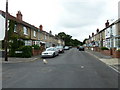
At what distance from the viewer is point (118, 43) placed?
27906 millimetres

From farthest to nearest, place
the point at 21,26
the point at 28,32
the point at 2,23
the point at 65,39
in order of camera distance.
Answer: the point at 65,39, the point at 28,32, the point at 21,26, the point at 2,23

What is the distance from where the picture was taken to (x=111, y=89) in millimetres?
6406

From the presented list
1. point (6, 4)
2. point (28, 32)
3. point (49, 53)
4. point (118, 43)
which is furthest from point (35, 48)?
point (118, 43)

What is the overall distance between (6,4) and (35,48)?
11306 mm

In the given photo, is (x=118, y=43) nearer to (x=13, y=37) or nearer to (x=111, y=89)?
(x=13, y=37)

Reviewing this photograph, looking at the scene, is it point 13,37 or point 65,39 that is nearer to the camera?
point 13,37

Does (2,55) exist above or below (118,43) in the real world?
below

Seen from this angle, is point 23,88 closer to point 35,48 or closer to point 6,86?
point 6,86

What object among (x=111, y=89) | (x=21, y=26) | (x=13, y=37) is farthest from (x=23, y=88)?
(x=21, y=26)

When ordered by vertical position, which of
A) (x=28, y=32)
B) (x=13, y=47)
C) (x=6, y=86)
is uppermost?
(x=28, y=32)

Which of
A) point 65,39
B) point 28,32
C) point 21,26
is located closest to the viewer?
point 21,26

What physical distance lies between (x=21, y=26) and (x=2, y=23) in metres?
5.47

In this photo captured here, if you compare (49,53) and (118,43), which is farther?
(118,43)

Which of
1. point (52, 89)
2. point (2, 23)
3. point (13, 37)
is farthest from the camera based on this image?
point (2, 23)
